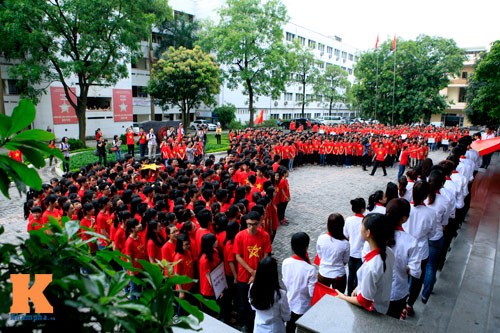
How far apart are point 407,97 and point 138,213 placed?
30412mm

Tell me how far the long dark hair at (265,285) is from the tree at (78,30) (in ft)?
65.2

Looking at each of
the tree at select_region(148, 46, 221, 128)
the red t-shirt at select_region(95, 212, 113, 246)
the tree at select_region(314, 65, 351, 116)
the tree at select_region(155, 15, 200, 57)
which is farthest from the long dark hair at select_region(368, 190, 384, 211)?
the tree at select_region(314, 65, 351, 116)

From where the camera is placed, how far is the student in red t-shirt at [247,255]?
418 cm

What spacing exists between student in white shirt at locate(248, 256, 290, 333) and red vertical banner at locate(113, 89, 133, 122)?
29849mm

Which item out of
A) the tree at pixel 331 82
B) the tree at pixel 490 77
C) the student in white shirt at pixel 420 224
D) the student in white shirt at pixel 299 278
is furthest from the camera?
the tree at pixel 331 82

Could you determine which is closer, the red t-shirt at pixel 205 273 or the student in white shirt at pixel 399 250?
the student in white shirt at pixel 399 250

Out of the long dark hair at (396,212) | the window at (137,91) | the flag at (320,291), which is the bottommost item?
A: the flag at (320,291)

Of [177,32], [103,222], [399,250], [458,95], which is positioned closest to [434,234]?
[399,250]

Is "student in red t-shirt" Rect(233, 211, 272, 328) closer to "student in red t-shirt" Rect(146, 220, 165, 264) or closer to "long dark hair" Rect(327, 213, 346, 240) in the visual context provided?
"long dark hair" Rect(327, 213, 346, 240)

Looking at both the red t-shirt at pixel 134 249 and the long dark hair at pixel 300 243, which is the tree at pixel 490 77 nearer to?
the long dark hair at pixel 300 243

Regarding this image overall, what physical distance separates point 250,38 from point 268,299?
27.7 m

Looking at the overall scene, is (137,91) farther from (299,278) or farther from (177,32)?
(299,278)

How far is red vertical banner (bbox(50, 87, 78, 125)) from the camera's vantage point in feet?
83.5

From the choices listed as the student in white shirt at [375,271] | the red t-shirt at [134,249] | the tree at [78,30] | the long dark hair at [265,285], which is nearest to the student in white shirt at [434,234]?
the student in white shirt at [375,271]
